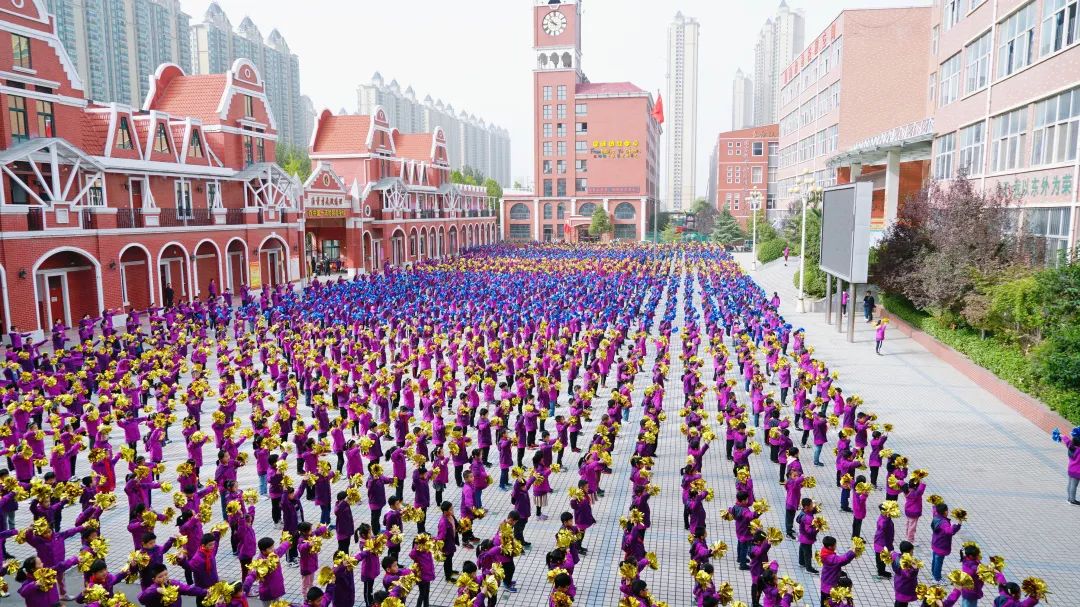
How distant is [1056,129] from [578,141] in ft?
186

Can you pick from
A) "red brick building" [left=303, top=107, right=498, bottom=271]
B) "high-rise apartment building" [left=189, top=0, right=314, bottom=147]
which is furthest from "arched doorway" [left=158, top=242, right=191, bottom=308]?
"high-rise apartment building" [left=189, top=0, right=314, bottom=147]

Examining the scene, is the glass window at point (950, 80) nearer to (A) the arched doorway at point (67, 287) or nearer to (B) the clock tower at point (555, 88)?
(A) the arched doorway at point (67, 287)

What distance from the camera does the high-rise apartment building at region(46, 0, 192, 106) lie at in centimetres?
5400

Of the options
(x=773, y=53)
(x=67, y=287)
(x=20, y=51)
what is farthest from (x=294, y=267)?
(x=773, y=53)

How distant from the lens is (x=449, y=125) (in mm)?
127438

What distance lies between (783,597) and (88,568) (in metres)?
6.49

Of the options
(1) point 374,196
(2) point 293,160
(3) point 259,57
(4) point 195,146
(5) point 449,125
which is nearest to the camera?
(4) point 195,146

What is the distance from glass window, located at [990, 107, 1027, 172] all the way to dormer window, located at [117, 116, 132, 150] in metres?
29.3

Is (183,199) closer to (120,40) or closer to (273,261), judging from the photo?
(273,261)

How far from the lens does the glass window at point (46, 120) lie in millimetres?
21562

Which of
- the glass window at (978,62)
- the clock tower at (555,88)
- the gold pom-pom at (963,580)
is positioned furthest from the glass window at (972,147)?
the clock tower at (555,88)

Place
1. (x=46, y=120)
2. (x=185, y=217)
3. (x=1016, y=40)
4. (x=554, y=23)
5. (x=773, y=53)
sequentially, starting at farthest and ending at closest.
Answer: (x=773, y=53)
(x=554, y=23)
(x=185, y=217)
(x=46, y=120)
(x=1016, y=40)

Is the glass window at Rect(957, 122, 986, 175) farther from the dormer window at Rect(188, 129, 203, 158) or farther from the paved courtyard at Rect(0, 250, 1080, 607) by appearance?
the dormer window at Rect(188, 129, 203, 158)

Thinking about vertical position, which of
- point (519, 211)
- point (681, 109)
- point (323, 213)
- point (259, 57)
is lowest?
point (323, 213)
